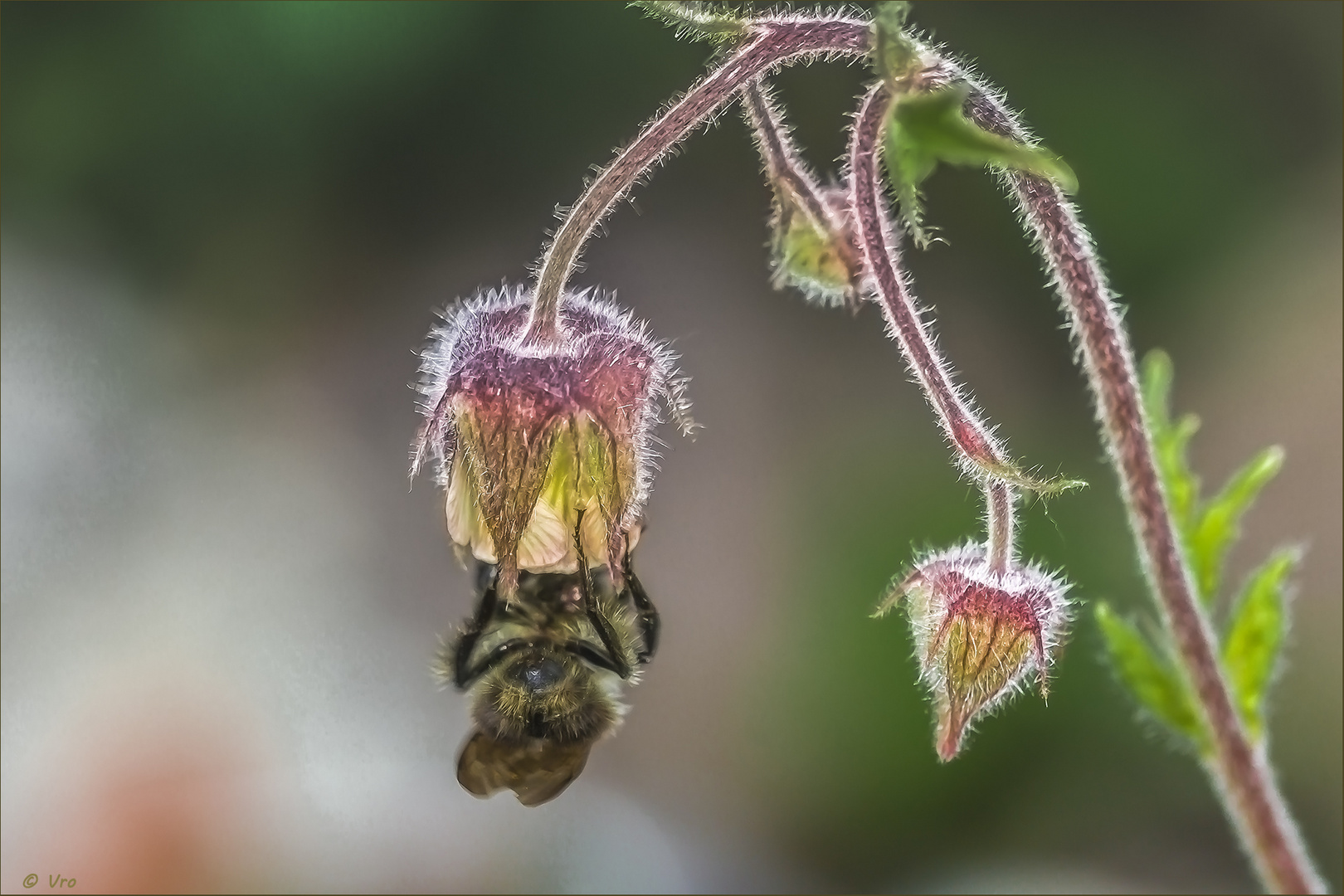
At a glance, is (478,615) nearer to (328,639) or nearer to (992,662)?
(992,662)

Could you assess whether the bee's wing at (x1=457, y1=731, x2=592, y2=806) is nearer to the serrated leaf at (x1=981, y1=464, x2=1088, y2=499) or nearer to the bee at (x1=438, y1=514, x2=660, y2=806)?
the bee at (x1=438, y1=514, x2=660, y2=806)

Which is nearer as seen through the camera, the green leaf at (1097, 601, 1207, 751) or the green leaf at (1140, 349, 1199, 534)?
the green leaf at (1097, 601, 1207, 751)

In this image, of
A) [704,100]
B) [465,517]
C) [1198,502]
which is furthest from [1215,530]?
[465,517]

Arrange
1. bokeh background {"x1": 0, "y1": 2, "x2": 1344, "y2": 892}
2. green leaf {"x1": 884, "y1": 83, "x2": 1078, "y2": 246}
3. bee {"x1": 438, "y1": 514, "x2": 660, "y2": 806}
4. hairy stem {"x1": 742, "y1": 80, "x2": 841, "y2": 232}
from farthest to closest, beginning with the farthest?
bokeh background {"x1": 0, "y1": 2, "x2": 1344, "y2": 892}, bee {"x1": 438, "y1": 514, "x2": 660, "y2": 806}, hairy stem {"x1": 742, "y1": 80, "x2": 841, "y2": 232}, green leaf {"x1": 884, "y1": 83, "x2": 1078, "y2": 246}

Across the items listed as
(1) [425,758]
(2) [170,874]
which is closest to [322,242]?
(1) [425,758]

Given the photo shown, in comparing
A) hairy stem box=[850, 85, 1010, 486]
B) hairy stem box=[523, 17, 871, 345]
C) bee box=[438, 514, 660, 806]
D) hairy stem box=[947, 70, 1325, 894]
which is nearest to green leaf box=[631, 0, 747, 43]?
hairy stem box=[523, 17, 871, 345]

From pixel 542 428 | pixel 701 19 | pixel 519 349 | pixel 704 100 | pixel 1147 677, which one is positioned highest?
pixel 701 19

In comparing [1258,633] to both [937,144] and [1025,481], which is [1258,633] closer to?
[1025,481]
